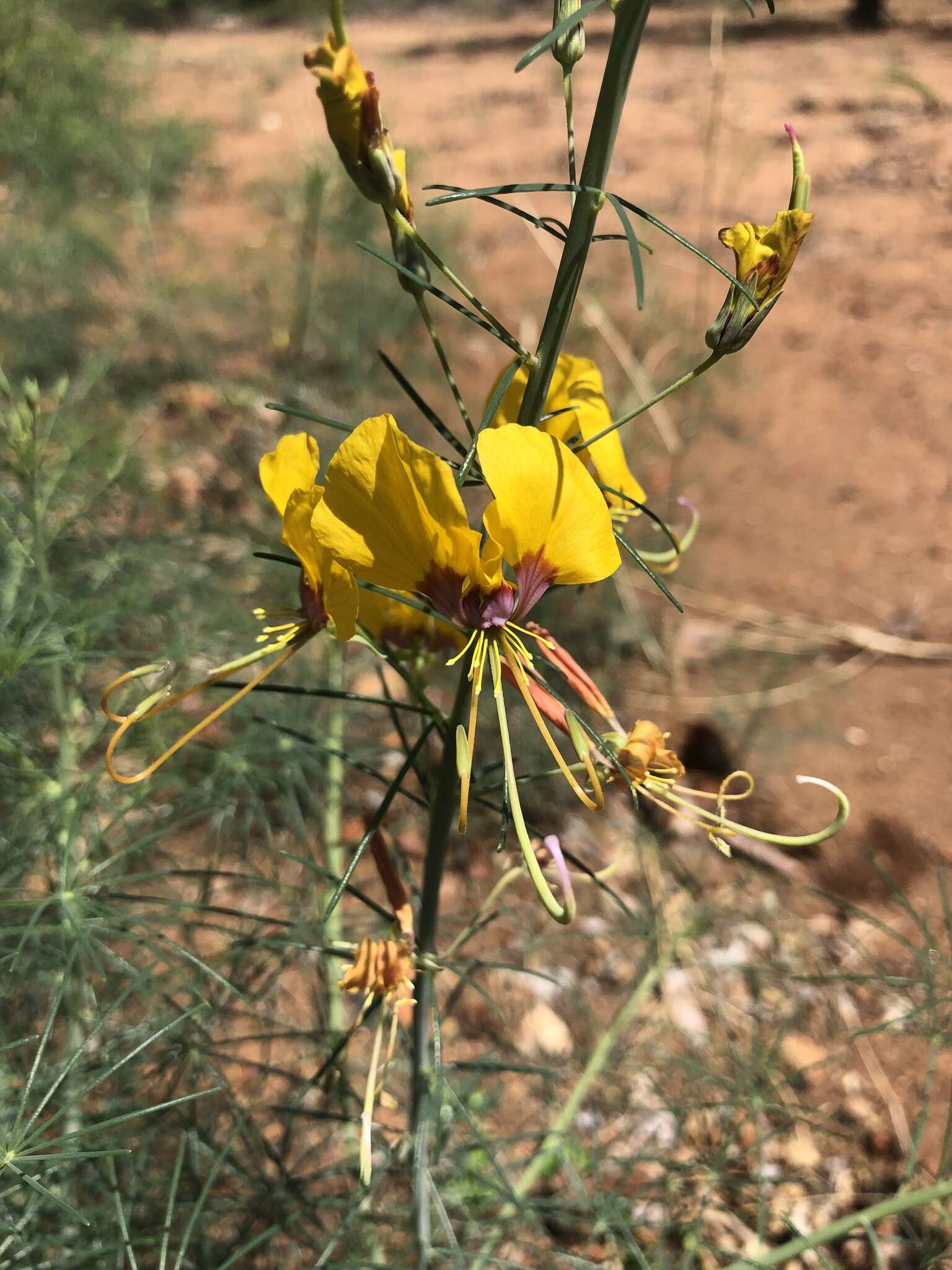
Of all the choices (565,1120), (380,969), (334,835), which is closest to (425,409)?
(380,969)

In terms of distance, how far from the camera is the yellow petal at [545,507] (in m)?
0.80

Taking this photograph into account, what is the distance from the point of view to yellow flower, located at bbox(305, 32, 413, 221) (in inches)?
31.8

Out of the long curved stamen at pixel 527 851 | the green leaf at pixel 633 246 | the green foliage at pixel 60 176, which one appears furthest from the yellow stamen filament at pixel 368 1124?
the green foliage at pixel 60 176

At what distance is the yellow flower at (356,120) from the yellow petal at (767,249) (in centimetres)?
32

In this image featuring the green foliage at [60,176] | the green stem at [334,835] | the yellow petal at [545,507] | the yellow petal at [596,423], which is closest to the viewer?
the yellow petal at [545,507]

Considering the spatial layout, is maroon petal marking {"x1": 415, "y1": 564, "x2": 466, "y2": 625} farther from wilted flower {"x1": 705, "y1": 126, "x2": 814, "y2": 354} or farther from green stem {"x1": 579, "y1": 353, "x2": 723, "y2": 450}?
wilted flower {"x1": 705, "y1": 126, "x2": 814, "y2": 354}

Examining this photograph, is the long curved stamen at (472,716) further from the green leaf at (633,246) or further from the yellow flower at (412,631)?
the green leaf at (633,246)

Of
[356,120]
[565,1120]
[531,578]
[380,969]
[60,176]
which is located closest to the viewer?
[356,120]

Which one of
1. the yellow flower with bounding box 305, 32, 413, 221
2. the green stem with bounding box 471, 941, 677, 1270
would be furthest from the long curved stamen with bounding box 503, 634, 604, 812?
the green stem with bounding box 471, 941, 677, 1270

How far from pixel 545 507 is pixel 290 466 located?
0.96 feet

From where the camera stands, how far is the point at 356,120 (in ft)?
2.73

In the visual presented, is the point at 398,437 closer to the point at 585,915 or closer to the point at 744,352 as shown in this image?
the point at 585,915

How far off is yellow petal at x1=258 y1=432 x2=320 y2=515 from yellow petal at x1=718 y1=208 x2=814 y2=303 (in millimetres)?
454

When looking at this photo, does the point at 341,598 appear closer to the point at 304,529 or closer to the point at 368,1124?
the point at 304,529
